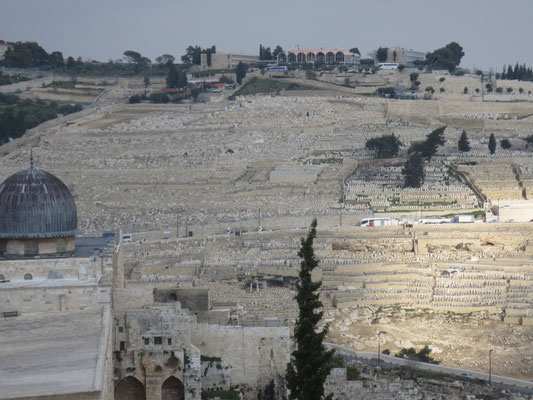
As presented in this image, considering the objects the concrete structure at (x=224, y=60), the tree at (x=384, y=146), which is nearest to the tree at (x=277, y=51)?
the concrete structure at (x=224, y=60)

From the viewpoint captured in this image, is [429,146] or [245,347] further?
[429,146]

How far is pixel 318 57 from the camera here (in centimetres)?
10944

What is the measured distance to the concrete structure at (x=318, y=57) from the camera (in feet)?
357

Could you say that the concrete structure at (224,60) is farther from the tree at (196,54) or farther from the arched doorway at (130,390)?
the arched doorway at (130,390)

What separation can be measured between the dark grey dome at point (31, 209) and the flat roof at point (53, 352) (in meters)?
2.06

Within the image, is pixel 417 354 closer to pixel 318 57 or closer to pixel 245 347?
pixel 245 347

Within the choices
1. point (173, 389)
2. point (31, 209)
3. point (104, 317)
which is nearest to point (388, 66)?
point (31, 209)

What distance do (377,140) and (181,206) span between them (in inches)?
538

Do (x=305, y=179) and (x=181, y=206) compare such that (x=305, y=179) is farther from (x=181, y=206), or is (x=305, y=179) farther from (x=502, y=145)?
(x=502, y=145)

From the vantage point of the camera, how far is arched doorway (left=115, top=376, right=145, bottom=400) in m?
24.5

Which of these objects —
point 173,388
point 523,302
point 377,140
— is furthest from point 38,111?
point 173,388

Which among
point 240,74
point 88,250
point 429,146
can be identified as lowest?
point 429,146

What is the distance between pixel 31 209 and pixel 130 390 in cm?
377

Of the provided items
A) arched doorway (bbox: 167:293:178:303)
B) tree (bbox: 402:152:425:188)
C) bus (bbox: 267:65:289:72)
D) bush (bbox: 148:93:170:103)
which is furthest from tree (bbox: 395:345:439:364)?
bus (bbox: 267:65:289:72)
